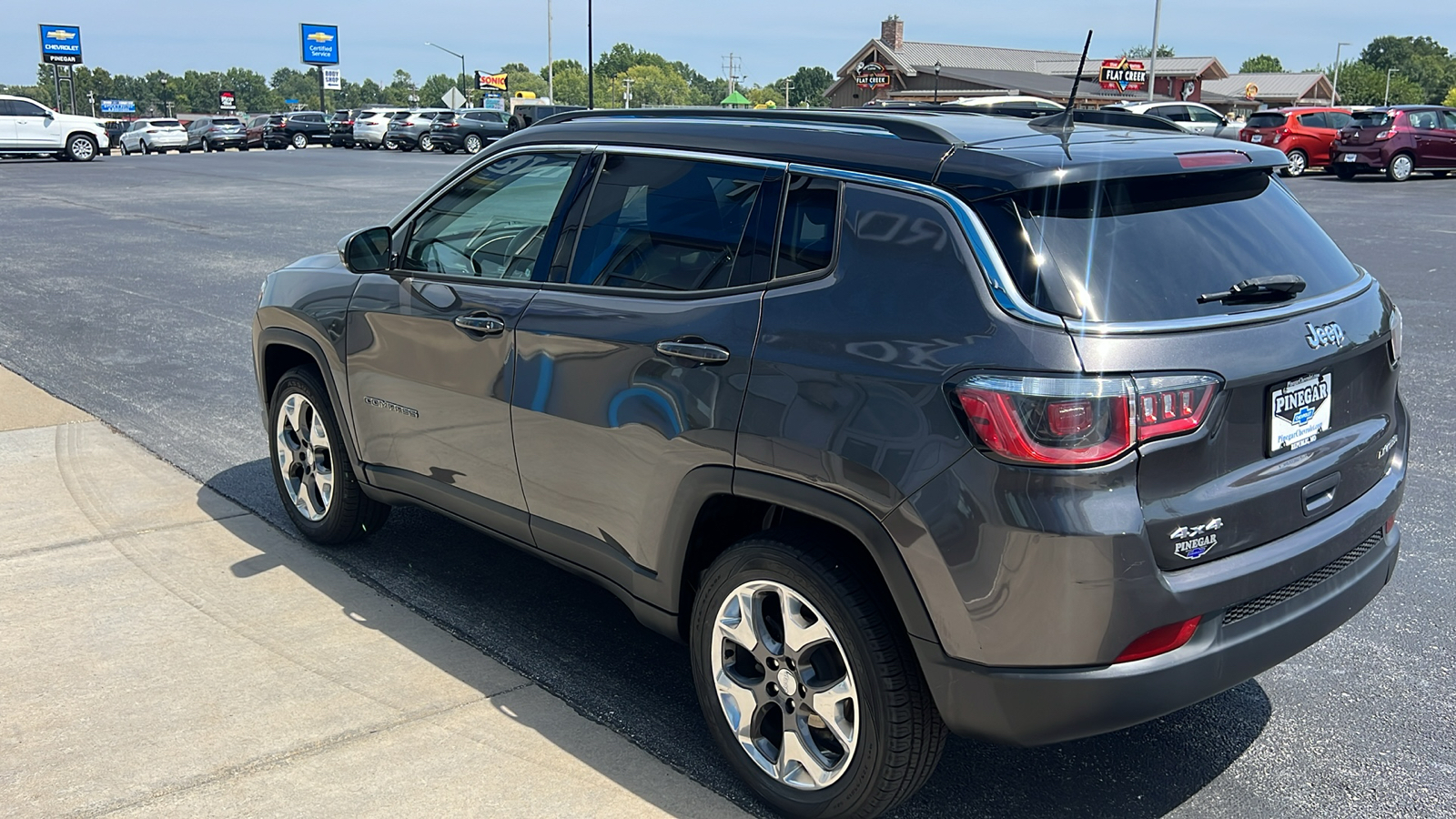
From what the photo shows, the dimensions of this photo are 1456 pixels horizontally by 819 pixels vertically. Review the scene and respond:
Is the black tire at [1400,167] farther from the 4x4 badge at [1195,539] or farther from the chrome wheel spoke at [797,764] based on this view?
the chrome wheel spoke at [797,764]

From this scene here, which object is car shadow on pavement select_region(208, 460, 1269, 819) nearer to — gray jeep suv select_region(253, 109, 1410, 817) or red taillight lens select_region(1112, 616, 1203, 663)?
gray jeep suv select_region(253, 109, 1410, 817)

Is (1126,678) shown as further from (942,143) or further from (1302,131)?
(1302,131)

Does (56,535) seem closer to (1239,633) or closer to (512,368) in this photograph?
(512,368)

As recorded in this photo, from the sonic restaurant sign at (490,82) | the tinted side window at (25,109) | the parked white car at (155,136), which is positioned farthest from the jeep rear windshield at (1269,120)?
the sonic restaurant sign at (490,82)

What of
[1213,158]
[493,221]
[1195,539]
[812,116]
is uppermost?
[812,116]

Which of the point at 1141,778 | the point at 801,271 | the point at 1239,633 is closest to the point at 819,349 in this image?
the point at 801,271

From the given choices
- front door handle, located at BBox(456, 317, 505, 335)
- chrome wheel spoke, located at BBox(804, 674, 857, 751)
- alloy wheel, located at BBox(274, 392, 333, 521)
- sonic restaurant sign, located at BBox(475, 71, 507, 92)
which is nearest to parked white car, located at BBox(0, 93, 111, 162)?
alloy wheel, located at BBox(274, 392, 333, 521)

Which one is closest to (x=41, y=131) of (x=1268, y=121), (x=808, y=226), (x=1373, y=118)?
(x=1268, y=121)

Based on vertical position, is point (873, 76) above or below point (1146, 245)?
above

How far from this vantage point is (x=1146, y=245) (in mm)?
2887

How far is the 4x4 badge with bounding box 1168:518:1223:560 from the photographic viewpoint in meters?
2.68

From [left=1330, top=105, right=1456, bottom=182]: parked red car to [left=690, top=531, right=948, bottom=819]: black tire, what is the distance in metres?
28.4

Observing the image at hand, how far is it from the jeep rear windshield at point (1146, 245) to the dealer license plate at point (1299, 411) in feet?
0.69

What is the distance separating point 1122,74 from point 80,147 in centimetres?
4068
